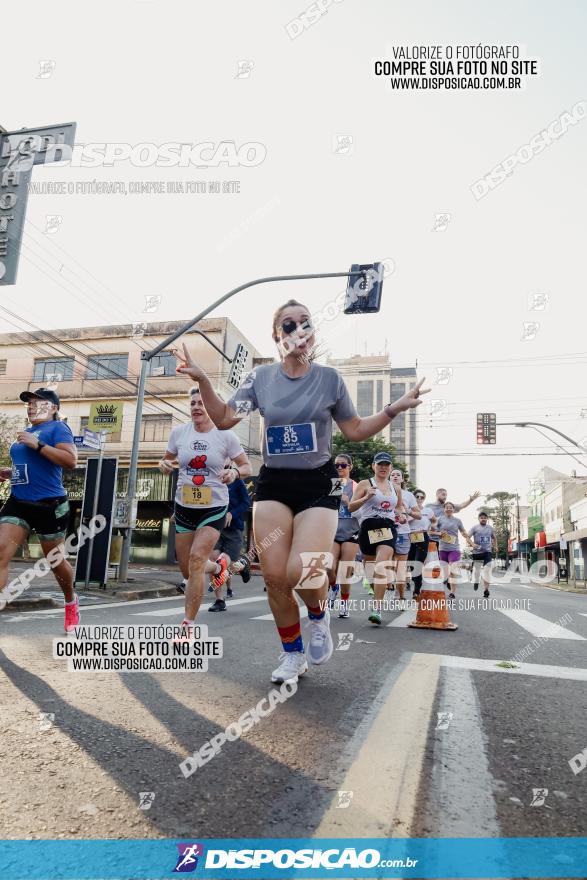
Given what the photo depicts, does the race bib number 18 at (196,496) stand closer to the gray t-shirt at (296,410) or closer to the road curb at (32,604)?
the gray t-shirt at (296,410)

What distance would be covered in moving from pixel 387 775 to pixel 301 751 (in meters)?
0.39

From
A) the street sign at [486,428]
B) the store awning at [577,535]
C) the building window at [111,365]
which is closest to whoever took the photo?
the street sign at [486,428]

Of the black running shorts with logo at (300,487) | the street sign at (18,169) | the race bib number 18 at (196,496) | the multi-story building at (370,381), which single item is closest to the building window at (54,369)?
the street sign at (18,169)

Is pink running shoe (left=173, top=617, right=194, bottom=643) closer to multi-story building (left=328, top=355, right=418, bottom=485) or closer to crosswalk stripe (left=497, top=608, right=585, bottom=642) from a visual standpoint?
crosswalk stripe (left=497, top=608, right=585, bottom=642)

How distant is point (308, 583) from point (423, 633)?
347cm

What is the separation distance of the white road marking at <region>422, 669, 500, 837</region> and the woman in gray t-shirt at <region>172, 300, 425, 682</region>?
96 centimetres

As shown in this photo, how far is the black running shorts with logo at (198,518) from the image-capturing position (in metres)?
4.67

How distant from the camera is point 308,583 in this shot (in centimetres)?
317

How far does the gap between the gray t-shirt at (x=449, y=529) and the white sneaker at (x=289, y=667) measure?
966 cm

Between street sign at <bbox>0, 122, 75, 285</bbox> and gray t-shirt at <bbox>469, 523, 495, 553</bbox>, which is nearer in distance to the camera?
street sign at <bbox>0, 122, 75, 285</bbox>

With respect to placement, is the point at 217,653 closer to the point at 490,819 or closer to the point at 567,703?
the point at 567,703

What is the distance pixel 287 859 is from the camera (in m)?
1.43

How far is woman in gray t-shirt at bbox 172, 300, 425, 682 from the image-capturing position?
3.13 m

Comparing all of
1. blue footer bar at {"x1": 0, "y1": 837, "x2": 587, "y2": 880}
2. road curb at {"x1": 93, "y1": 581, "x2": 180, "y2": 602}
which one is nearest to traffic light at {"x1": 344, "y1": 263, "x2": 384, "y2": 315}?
road curb at {"x1": 93, "y1": 581, "x2": 180, "y2": 602}
